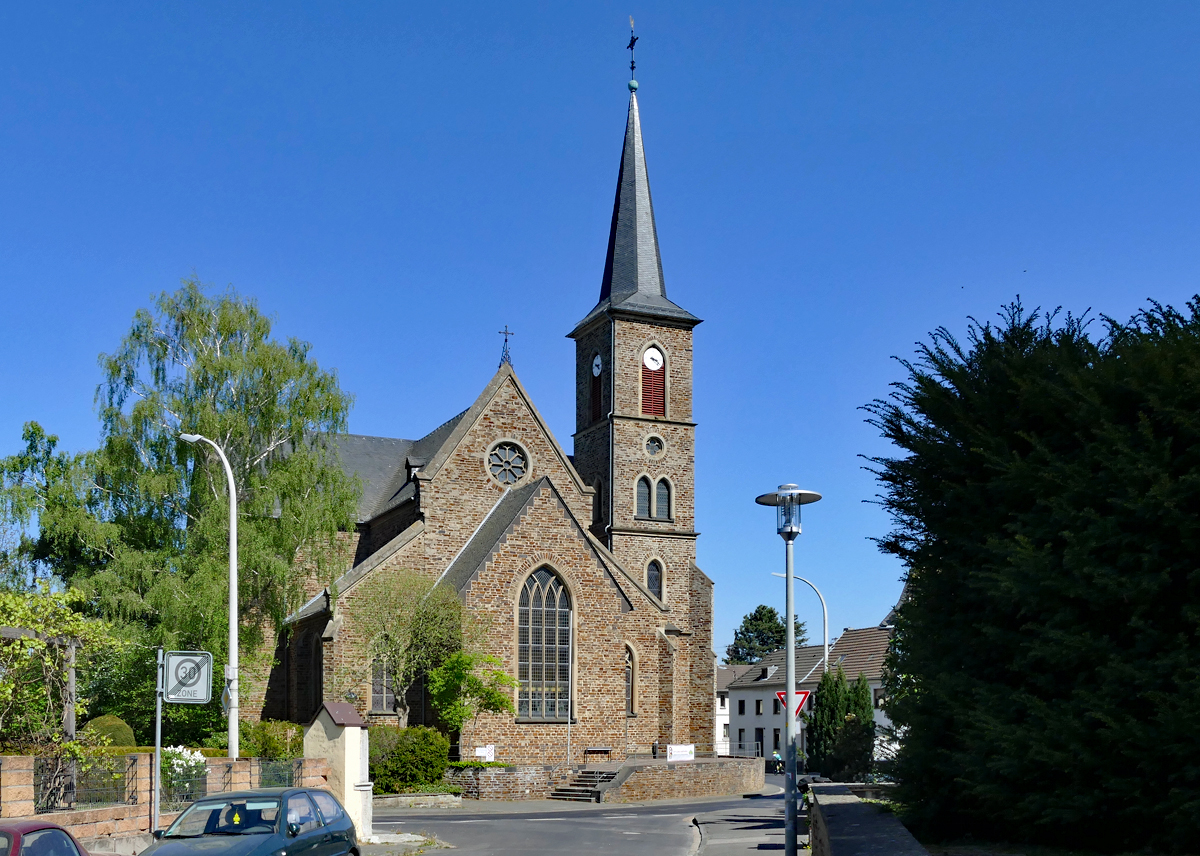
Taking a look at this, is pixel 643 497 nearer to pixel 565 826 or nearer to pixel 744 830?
pixel 565 826

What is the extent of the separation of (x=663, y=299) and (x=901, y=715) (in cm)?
4029

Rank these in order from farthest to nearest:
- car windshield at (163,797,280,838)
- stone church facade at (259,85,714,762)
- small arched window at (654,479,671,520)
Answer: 1. small arched window at (654,479,671,520)
2. stone church facade at (259,85,714,762)
3. car windshield at (163,797,280,838)

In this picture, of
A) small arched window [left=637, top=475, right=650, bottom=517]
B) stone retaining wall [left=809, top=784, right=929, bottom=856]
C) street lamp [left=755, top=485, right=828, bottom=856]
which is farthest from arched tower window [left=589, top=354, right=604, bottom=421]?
stone retaining wall [left=809, top=784, right=929, bottom=856]

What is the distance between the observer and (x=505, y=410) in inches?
1665

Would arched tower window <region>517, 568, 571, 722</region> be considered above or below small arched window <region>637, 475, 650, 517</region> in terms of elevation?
below

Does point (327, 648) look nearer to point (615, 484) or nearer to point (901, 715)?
point (615, 484)

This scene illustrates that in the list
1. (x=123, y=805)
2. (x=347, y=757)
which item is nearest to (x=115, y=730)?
(x=347, y=757)

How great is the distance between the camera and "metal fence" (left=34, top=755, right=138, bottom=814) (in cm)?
1617

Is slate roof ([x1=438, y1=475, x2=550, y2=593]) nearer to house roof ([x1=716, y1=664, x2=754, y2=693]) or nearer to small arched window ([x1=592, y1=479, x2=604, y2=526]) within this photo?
small arched window ([x1=592, y1=479, x2=604, y2=526])

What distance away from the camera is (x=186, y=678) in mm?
15664

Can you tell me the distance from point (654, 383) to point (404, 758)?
896 inches

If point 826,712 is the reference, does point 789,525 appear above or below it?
above

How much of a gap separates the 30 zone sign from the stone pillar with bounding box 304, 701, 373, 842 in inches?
191

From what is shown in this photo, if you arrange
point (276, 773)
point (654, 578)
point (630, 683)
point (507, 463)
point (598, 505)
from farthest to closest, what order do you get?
point (598, 505) < point (654, 578) < point (507, 463) < point (630, 683) < point (276, 773)
